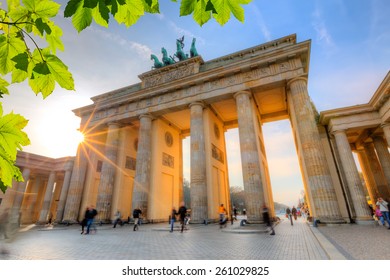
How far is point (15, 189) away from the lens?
2816 cm

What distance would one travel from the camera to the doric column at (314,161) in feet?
41.2

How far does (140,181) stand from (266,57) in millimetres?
15160

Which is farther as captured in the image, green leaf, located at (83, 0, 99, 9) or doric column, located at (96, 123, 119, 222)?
doric column, located at (96, 123, 119, 222)

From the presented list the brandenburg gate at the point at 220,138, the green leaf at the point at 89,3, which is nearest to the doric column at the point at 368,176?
the brandenburg gate at the point at 220,138

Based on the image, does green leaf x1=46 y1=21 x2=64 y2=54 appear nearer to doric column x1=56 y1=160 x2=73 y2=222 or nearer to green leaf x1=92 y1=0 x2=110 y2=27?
green leaf x1=92 y1=0 x2=110 y2=27

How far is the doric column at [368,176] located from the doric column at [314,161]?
365 inches

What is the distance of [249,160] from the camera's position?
15133 mm

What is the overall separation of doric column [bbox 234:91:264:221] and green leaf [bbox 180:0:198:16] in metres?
14.2

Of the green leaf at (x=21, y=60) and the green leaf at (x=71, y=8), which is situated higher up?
the green leaf at (x=71, y=8)

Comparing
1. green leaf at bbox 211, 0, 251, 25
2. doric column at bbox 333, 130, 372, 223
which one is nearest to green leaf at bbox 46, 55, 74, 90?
green leaf at bbox 211, 0, 251, 25

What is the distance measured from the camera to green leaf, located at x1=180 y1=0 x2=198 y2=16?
1436mm

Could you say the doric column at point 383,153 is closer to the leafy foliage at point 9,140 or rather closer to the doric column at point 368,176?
the doric column at point 368,176

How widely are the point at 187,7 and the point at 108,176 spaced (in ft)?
69.9
